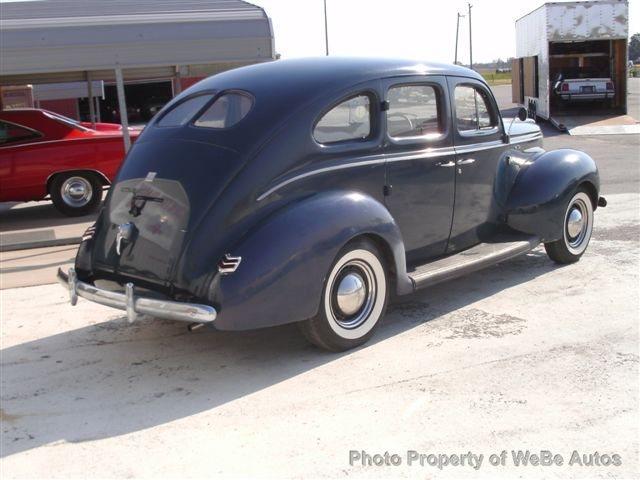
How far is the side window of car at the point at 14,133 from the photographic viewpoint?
34.3ft

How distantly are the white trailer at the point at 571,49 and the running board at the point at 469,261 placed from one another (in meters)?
13.2

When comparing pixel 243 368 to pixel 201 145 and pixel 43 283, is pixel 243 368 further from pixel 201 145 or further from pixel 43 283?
pixel 43 283

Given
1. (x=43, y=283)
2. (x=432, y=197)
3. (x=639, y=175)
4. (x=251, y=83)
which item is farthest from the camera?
(x=639, y=175)

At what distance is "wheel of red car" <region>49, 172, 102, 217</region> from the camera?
1069 cm

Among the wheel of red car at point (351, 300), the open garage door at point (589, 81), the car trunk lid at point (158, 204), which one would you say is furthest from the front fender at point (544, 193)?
the open garage door at point (589, 81)

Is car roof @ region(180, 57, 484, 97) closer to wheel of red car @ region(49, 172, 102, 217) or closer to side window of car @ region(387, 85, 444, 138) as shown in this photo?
side window of car @ region(387, 85, 444, 138)

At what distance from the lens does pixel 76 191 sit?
10.8 m

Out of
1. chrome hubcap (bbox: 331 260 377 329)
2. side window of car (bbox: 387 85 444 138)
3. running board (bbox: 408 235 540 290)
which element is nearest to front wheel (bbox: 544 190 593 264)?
running board (bbox: 408 235 540 290)

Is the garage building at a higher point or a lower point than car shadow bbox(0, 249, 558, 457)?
higher

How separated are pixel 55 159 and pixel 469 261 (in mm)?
Answer: 6832

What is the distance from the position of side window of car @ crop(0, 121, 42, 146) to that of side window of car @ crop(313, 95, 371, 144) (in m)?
6.72

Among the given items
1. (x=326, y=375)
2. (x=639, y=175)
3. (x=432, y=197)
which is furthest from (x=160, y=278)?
(x=639, y=175)

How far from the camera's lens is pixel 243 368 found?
15.8 feet

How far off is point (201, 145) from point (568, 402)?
8.67 feet
